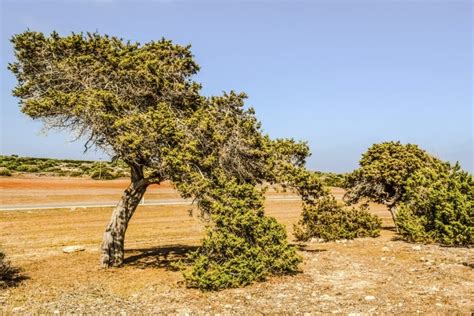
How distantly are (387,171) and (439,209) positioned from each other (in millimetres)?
4047

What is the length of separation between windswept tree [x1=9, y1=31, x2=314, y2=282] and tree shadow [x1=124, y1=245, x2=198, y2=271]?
1.12 m

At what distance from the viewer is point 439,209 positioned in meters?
18.8

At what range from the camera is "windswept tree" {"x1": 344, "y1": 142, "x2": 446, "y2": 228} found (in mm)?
22388

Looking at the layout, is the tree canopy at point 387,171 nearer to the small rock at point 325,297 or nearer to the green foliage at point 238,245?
the green foliage at point 238,245

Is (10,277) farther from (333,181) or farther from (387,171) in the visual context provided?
(333,181)

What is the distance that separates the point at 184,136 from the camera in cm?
1249

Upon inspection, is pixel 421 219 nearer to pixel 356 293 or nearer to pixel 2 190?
pixel 356 293

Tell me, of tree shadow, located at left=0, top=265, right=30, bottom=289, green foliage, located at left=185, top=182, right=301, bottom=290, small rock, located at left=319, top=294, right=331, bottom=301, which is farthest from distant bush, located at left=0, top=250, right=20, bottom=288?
small rock, located at left=319, top=294, right=331, bottom=301

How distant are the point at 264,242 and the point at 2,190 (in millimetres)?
41090

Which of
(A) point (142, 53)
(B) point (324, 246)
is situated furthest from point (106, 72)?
(B) point (324, 246)

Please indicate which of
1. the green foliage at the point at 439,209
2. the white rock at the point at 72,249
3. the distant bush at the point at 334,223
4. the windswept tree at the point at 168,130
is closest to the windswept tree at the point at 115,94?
the windswept tree at the point at 168,130

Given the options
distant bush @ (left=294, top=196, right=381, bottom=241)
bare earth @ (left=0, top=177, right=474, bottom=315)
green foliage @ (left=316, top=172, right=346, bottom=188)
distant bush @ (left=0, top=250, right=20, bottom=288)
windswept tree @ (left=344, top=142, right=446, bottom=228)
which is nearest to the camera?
bare earth @ (left=0, top=177, right=474, bottom=315)

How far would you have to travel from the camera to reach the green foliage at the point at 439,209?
18.0 m

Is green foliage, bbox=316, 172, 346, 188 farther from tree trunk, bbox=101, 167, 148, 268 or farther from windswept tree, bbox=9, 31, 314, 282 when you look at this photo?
tree trunk, bbox=101, 167, 148, 268
